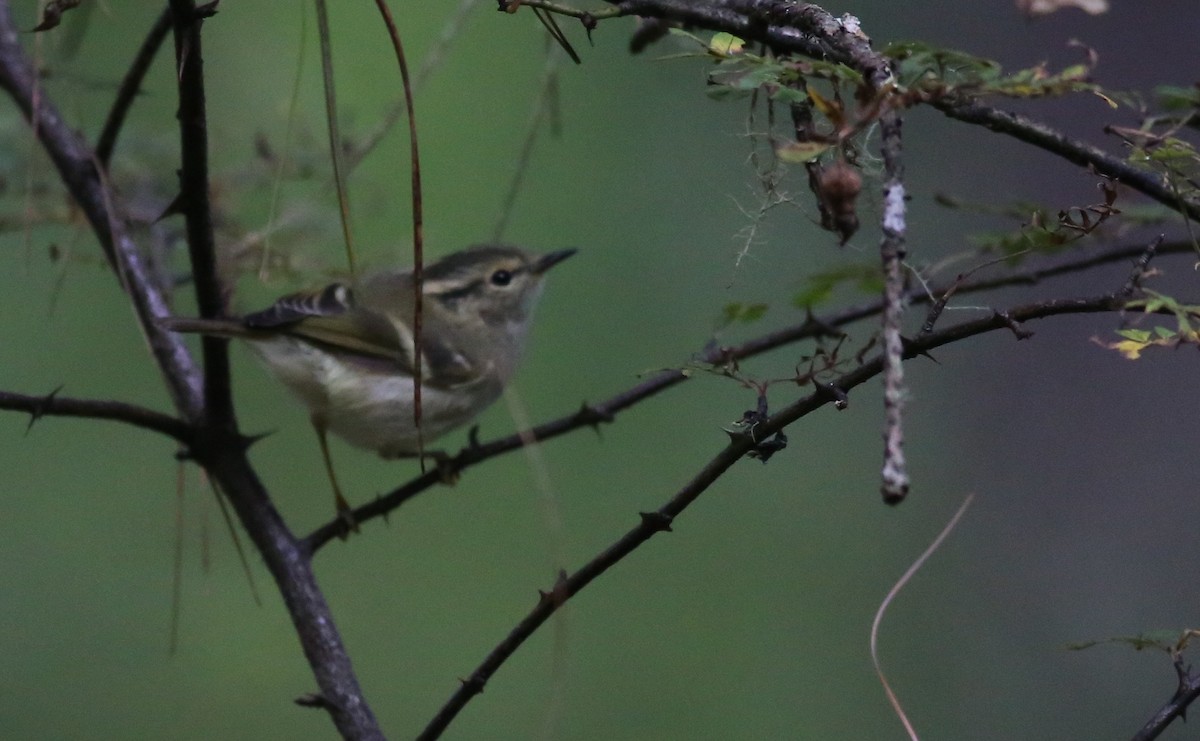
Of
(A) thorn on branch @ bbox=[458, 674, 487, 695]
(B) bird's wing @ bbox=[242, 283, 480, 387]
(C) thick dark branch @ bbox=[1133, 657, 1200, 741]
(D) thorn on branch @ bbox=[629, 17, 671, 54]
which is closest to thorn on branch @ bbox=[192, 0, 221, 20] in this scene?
(D) thorn on branch @ bbox=[629, 17, 671, 54]

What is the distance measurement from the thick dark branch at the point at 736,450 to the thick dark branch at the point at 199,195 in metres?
0.63

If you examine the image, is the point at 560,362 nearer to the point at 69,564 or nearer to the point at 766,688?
the point at 766,688

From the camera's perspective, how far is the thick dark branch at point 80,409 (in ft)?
5.21

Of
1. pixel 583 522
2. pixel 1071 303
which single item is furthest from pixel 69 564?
pixel 1071 303

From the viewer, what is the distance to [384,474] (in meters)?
5.12

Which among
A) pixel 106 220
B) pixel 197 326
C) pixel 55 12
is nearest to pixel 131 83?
pixel 106 220

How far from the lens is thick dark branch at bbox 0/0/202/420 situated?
2.03m

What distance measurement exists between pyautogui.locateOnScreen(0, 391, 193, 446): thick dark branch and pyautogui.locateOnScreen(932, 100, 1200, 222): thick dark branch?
3.54 feet

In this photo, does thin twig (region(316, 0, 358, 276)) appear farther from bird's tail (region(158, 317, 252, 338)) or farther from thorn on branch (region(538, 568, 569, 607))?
bird's tail (region(158, 317, 252, 338))

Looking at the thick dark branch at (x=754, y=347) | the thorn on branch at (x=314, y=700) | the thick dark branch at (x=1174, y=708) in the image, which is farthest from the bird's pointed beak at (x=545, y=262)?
the thick dark branch at (x=1174, y=708)

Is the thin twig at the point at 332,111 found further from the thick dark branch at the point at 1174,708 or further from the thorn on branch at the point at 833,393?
the thick dark branch at the point at 1174,708

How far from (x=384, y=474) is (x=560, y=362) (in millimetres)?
801

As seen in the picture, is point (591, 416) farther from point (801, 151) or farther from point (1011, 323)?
point (801, 151)

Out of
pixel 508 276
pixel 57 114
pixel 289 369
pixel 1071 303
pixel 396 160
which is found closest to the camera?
pixel 1071 303
